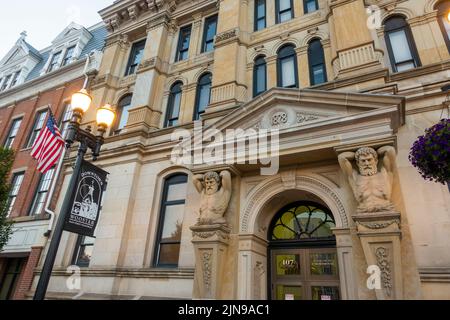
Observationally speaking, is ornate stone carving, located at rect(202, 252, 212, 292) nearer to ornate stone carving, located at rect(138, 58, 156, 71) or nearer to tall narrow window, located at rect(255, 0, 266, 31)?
ornate stone carving, located at rect(138, 58, 156, 71)

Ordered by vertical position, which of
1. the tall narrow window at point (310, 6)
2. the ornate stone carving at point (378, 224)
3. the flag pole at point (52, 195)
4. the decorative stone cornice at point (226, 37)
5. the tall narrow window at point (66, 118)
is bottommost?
the ornate stone carving at point (378, 224)

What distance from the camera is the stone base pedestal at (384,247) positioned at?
549cm

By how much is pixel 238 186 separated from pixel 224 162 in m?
0.87

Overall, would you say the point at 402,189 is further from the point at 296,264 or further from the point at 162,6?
the point at 162,6

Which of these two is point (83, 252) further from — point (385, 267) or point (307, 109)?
point (385, 267)

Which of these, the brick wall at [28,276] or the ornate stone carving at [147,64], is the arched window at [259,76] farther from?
the brick wall at [28,276]

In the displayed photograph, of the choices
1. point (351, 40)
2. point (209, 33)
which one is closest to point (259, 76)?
point (351, 40)

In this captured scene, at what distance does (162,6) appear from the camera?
48.2ft

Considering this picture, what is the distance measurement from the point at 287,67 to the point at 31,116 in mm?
15492

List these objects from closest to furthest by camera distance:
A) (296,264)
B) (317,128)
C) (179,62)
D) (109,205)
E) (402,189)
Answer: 1. (402,189)
2. (317,128)
3. (296,264)
4. (109,205)
5. (179,62)

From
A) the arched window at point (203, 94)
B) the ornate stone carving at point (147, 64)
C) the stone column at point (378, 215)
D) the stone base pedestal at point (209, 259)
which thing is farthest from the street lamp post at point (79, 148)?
the ornate stone carving at point (147, 64)

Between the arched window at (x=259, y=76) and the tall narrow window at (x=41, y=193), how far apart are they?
10.5 meters

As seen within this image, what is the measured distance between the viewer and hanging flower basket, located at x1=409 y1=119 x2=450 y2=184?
4652 millimetres
